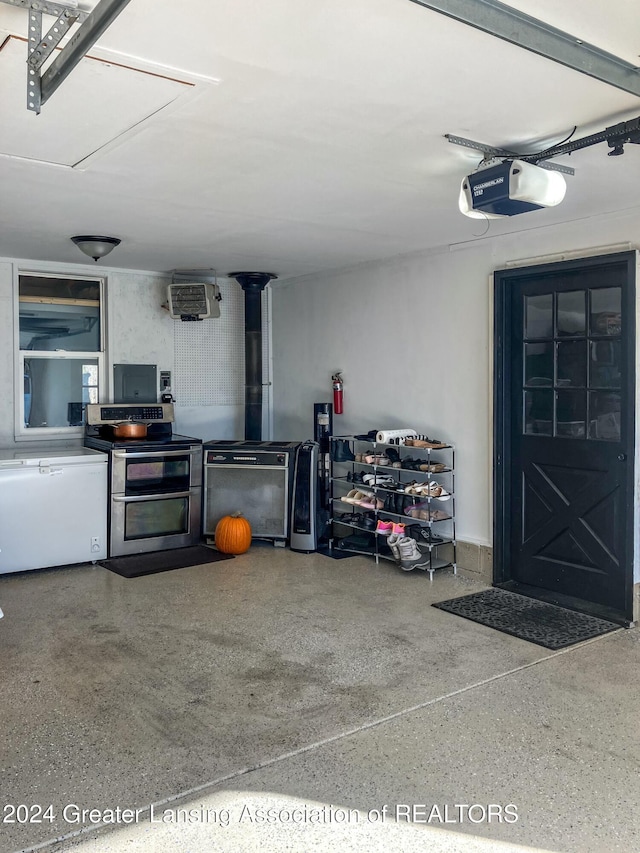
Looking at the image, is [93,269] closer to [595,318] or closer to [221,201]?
[221,201]

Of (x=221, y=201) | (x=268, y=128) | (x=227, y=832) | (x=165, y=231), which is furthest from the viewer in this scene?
(x=165, y=231)

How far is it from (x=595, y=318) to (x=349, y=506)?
287 cm

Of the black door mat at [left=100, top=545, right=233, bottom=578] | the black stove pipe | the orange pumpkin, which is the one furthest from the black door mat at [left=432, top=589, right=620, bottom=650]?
the black stove pipe

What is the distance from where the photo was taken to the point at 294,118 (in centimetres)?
283

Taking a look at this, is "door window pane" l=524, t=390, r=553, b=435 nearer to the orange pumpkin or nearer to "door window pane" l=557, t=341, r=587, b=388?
"door window pane" l=557, t=341, r=587, b=388

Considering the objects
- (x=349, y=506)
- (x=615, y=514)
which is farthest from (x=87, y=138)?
(x=349, y=506)

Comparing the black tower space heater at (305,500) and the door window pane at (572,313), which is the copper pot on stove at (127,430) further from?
the door window pane at (572,313)

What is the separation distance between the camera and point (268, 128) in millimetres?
2949

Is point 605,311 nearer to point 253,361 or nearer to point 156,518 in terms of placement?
point 253,361

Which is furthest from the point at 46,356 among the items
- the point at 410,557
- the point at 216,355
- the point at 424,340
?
the point at 410,557

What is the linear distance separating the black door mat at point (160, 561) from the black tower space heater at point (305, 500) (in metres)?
0.63

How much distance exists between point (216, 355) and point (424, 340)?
2.43m

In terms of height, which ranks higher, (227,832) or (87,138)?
(87,138)

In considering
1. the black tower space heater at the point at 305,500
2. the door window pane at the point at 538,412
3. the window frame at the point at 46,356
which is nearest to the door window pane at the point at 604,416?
the door window pane at the point at 538,412
